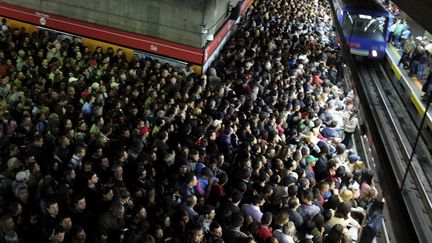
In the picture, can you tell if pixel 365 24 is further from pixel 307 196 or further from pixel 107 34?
pixel 307 196

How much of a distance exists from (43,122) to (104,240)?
128 inches

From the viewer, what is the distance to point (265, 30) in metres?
16.5

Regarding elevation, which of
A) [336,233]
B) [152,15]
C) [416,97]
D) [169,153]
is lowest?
[416,97]

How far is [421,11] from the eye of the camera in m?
6.48

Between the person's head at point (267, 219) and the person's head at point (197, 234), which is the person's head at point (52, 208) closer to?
the person's head at point (197, 234)

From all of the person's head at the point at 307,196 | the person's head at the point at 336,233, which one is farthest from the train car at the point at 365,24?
the person's head at the point at 336,233

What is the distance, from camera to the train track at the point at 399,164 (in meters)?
2.54

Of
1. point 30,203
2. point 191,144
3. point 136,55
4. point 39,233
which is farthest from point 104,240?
point 136,55

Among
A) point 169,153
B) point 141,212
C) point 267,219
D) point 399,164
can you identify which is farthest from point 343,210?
point 141,212

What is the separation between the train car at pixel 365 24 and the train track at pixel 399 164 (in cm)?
105

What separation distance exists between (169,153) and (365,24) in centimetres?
1140

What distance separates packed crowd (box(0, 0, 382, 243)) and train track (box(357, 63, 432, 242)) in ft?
3.42

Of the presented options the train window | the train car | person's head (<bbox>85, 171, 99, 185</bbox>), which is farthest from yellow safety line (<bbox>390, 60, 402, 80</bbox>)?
person's head (<bbox>85, 171, 99, 185</bbox>)

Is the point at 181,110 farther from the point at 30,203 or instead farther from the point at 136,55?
the point at 136,55
